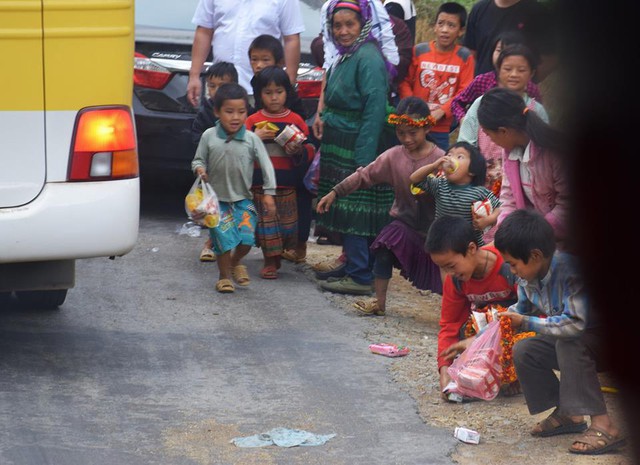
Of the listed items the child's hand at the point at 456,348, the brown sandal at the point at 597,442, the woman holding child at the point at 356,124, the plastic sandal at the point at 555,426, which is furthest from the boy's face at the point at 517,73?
the brown sandal at the point at 597,442

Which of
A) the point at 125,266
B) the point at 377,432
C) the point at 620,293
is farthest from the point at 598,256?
the point at 377,432

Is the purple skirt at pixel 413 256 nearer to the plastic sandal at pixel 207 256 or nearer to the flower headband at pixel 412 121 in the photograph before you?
the flower headband at pixel 412 121

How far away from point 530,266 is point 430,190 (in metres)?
→ 1.71

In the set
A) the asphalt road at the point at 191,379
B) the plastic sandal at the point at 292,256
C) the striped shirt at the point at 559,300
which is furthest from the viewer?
the plastic sandal at the point at 292,256

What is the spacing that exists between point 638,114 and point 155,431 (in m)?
5.76

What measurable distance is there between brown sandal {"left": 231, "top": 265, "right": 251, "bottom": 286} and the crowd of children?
1cm

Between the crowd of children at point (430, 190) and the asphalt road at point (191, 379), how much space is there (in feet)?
1.24

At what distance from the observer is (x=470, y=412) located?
17.1 ft

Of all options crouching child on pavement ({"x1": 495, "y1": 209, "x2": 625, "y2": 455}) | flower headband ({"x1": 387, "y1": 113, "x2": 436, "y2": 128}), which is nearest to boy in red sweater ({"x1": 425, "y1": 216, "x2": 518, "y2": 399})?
crouching child on pavement ({"x1": 495, "y1": 209, "x2": 625, "y2": 455})

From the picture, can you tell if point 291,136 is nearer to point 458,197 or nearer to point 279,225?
point 279,225

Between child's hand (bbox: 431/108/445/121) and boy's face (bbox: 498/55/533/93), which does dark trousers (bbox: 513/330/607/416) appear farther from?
child's hand (bbox: 431/108/445/121)

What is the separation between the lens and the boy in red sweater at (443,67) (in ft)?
26.2

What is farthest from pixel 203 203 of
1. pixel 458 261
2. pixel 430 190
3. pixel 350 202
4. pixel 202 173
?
pixel 458 261

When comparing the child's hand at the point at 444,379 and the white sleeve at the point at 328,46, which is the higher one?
the white sleeve at the point at 328,46
